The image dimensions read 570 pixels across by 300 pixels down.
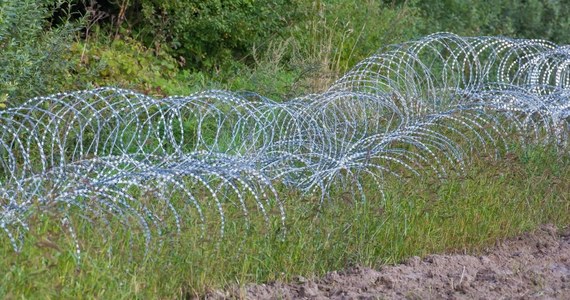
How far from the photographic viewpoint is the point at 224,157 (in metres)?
6.84

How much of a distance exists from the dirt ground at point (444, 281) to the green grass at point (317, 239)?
0.16m

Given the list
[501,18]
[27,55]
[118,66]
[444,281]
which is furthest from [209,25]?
[501,18]

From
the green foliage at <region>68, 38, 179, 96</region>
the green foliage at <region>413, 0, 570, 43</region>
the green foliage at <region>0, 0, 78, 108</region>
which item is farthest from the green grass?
the green foliage at <region>413, 0, 570, 43</region>

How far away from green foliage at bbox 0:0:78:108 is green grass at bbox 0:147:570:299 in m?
2.19

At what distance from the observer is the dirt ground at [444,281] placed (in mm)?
5547

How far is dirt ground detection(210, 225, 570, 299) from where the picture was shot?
5.55 m

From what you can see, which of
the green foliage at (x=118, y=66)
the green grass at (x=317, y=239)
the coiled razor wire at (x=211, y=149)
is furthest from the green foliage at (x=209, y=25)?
the green grass at (x=317, y=239)

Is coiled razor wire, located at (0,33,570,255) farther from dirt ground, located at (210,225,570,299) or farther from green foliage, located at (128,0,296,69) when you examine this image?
green foliage, located at (128,0,296,69)

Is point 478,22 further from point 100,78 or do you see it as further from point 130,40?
point 100,78

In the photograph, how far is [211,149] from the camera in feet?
24.0

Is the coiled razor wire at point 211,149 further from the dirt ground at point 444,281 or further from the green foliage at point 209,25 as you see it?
the green foliage at point 209,25

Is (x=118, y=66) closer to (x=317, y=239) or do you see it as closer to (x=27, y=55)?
(x=27, y=55)

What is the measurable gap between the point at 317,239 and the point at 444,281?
2.57 feet

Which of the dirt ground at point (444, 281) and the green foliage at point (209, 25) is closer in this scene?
the dirt ground at point (444, 281)
